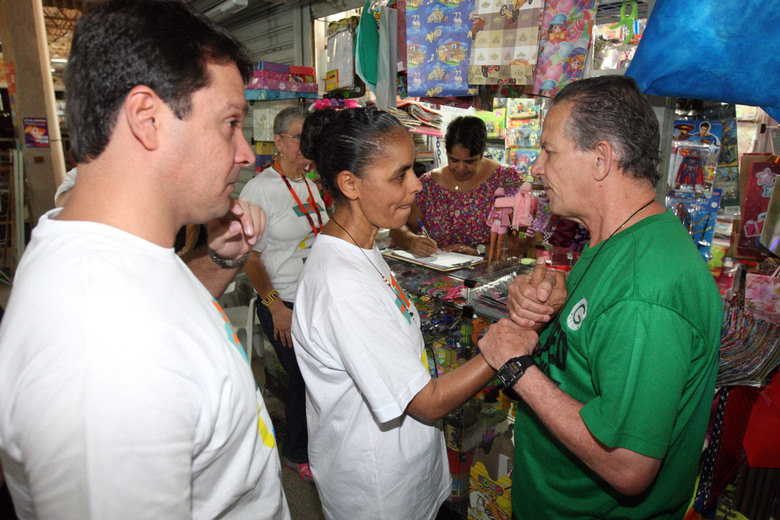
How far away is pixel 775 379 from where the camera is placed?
1508 mm

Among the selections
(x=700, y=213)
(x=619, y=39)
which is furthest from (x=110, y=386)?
(x=619, y=39)

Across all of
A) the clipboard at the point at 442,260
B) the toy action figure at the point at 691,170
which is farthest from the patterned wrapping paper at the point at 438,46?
the toy action figure at the point at 691,170

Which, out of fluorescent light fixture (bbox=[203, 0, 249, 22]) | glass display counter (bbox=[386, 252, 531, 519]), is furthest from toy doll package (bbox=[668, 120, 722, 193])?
fluorescent light fixture (bbox=[203, 0, 249, 22])

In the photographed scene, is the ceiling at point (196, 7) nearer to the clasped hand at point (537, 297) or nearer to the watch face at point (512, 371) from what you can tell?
the clasped hand at point (537, 297)

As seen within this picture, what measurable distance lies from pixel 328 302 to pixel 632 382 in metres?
0.77

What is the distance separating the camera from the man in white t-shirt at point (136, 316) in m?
0.54

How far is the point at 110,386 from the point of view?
557mm

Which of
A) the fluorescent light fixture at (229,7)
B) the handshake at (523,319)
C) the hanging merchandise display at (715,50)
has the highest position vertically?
the fluorescent light fixture at (229,7)

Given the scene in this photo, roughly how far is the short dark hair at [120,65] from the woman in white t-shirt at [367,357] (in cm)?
66

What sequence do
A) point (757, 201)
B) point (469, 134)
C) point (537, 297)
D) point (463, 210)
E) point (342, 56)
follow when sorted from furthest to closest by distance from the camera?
point (342, 56) → point (463, 210) → point (469, 134) → point (757, 201) → point (537, 297)

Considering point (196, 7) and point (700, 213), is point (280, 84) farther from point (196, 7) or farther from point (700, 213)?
point (700, 213)

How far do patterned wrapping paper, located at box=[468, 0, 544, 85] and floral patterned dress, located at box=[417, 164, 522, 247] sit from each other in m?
0.92

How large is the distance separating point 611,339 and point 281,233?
2222 mm

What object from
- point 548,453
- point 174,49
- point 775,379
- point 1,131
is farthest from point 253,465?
point 1,131
